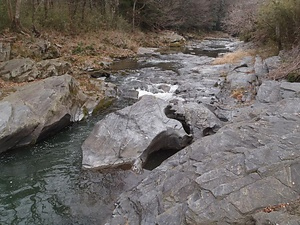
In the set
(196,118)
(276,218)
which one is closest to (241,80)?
(196,118)

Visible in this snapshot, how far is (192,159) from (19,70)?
11.2 m

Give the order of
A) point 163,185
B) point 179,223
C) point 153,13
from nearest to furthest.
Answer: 1. point 179,223
2. point 163,185
3. point 153,13

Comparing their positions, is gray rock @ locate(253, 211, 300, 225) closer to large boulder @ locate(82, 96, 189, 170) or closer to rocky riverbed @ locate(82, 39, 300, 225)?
rocky riverbed @ locate(82, 39, 300, 225)

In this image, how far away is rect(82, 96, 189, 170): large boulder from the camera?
8.61 m

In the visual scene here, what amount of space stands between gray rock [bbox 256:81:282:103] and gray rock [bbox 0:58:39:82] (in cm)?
1028

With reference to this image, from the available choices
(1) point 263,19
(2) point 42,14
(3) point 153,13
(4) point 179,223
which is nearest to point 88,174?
(4) point 179,223

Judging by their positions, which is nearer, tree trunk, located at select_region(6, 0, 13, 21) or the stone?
the stone

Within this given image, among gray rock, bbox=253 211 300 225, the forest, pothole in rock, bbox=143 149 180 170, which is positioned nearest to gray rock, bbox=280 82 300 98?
pothole in rock, bbox=143 149 180 170

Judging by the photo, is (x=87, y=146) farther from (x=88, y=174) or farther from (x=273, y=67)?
(x=273, y=67)

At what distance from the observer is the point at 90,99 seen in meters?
13.4

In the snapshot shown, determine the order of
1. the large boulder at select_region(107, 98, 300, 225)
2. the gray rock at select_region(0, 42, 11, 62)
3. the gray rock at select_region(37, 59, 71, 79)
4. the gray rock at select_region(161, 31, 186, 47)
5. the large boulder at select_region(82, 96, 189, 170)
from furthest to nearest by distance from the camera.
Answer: the gray rock at select_region(161, 31, 186, 47)
the gray rock at select_region(0, 42, 11, 62)
the gray rock at select_region(37, 59, 71, 79)
the large boulder at select_region(82, 96, 189, 170)
the large boulder at select_region(107, 98, 300, 225)

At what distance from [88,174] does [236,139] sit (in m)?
3.91

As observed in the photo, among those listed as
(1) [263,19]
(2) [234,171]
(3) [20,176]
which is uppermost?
(1) [263,19]

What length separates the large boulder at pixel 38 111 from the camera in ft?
31.1
